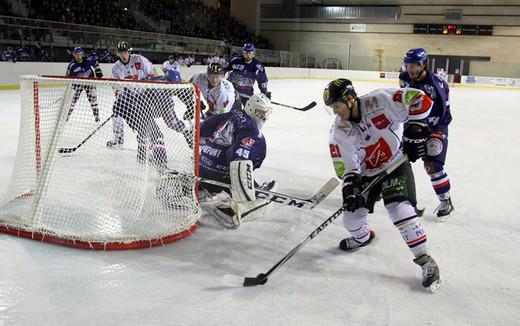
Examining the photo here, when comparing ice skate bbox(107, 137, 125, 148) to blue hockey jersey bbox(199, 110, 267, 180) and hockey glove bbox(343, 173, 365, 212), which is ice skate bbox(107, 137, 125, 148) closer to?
blue hockey jersey bbox(199, 110, 267, 180)

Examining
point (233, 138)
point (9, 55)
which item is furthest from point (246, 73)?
point (9, 55)

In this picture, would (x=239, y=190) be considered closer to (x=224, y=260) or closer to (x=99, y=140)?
(x=224, y=260)

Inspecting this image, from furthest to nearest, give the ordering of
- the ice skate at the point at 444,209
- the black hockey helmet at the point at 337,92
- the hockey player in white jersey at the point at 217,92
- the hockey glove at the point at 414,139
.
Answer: the hockey player in white jersey at the point at 217,92 → the ice skate at the point at 444,209 → the hockey glove at the point at 414,139 → the black hockey helmet at the point at 337,92

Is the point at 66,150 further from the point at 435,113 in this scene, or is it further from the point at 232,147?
the point at 435,113

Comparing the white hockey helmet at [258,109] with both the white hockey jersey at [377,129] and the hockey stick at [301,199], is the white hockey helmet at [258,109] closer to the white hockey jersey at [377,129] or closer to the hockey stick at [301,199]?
the hockey stick at [301,199]

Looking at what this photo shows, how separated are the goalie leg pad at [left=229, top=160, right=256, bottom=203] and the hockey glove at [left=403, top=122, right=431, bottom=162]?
0.77 metres

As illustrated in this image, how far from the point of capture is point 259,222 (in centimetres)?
291

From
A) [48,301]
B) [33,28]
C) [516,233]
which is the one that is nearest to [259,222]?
[48,301]

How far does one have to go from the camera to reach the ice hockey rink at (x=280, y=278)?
1.85 m

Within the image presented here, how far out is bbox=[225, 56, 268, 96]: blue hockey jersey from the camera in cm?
576

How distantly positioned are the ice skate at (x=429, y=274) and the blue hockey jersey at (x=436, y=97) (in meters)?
1.13

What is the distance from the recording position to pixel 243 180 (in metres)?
2.45

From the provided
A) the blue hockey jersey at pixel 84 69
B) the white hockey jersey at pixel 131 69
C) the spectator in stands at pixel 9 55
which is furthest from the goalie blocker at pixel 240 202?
the spectator in stands at pixel 9 55

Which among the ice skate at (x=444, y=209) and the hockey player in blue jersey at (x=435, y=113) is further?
the ice skate at (x=444, y=209)
